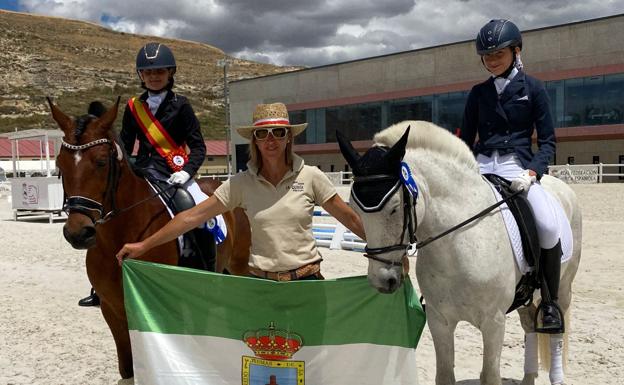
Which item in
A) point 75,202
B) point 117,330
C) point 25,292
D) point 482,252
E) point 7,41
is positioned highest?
point 7,41

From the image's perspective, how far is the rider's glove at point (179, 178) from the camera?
170 inches

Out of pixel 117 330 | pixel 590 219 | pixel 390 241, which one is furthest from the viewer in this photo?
pixel 590 219

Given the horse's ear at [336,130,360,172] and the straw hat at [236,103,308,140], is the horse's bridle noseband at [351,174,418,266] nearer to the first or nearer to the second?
the horse's ear at [336,130,360,172]

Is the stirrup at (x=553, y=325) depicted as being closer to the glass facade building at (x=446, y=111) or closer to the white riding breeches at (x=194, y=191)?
the white riding breeches at (x=194, y=191)

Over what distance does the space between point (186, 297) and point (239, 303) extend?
41 centimetres

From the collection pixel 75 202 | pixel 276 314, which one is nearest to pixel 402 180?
pixel 276 314

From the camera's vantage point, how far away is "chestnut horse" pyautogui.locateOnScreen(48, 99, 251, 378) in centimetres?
343

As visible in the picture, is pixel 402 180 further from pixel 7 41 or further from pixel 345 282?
pixel 7 41

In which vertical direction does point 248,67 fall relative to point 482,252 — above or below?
above

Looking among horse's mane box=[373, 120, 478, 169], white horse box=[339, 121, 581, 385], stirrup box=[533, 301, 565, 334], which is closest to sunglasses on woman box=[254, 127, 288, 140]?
white horse box=[339, 121, 581, 385]

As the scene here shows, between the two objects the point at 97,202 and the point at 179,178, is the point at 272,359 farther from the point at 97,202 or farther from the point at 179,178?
the point at 179,178

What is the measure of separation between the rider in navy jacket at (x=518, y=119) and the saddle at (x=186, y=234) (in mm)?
2455

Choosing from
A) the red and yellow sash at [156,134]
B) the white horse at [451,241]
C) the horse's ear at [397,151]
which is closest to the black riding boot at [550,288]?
the white horse at [451,241]

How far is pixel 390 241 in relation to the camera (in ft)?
9.54
